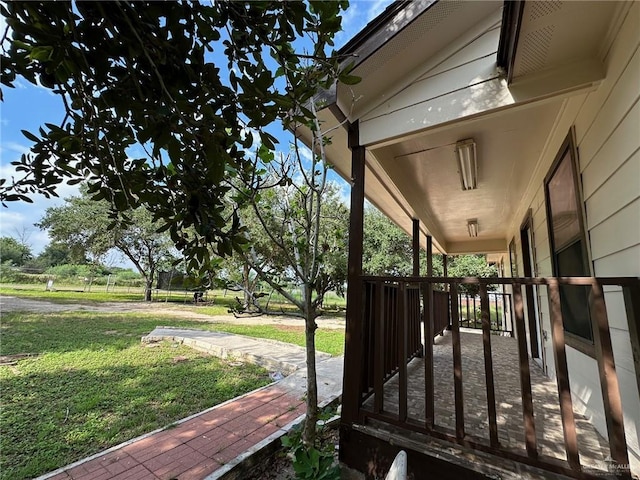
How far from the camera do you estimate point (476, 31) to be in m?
2.11

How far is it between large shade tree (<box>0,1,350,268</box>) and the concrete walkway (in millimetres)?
1732

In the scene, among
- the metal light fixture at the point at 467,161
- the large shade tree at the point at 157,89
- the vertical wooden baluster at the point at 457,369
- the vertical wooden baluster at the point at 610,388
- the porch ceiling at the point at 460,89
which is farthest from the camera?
the metal light fixture at the point at 467,161

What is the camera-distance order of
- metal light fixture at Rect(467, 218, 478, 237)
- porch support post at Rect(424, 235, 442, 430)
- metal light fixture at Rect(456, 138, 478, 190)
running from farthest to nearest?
metal light fixture at Rect(467, 218, 478, 237) < metal light fixture at Rect(456, 138, 478, 190) < porch support post at Rect(424, 235, 442, 430)

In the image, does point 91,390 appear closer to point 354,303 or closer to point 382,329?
point 354,303

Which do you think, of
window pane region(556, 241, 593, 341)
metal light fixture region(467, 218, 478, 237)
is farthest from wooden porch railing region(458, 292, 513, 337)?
window pane region(556, 241, 593, 341)

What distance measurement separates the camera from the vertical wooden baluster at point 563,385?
138cm

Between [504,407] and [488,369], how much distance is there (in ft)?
3.73

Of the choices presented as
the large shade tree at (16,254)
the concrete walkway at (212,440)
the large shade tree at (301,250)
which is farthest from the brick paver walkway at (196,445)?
the large shade tree at (16,254)

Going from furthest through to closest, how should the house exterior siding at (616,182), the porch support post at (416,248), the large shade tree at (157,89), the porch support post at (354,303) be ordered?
the porch support post at (416,248)
the porch support post at (354,303)
the house exterior siding at (616,182)
the large shade tree at (157,89)

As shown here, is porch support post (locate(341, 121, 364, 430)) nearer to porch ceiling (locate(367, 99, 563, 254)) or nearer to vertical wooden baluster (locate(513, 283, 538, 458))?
porch ceiling (locate(367, 99, 563, 254))

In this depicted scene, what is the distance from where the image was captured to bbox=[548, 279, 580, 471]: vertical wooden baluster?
138 cm

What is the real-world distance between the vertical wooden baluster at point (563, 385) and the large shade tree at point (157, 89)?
1561 millimetres

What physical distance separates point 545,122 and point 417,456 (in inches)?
109

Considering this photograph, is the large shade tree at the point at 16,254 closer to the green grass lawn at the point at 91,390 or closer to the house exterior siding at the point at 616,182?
the green grass lawn at the point at 91,390
